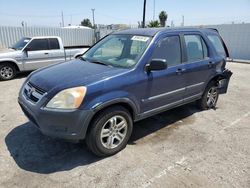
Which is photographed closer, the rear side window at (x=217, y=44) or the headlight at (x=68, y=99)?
the headlight at (x=68, y=99)

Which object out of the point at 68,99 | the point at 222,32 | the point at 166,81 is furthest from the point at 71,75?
the point at 222,32

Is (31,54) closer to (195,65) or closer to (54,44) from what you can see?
(54,44)

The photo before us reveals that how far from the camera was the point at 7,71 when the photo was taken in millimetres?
8305

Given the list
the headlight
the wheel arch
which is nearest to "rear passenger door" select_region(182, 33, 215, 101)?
the wheel arch

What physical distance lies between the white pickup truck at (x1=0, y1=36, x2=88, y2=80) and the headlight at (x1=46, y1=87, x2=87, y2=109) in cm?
634

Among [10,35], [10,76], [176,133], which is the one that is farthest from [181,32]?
[10,35]

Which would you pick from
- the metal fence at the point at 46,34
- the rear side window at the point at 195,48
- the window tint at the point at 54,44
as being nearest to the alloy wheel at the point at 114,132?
the rear side window at the point at 195,48

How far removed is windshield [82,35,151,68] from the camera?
12.1 ft

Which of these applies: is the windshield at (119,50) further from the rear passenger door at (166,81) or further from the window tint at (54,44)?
the window tint at (54,44)

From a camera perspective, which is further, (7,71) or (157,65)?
(7,71)

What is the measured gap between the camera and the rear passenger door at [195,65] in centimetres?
436

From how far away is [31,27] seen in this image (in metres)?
16.3

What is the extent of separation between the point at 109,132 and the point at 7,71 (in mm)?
6516

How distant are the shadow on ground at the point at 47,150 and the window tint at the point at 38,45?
5133mm
